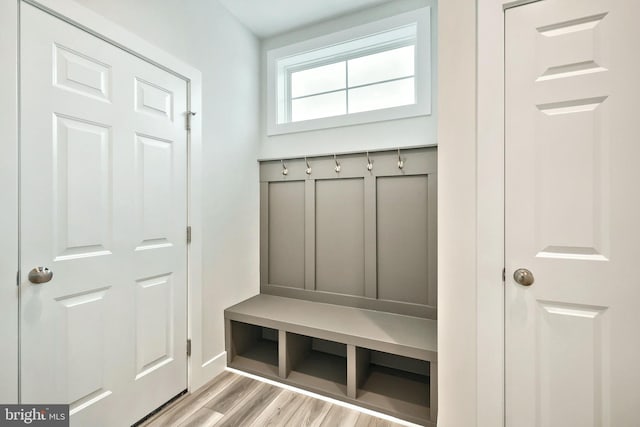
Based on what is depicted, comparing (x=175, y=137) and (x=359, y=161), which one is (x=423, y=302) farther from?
(x=175, y=137)

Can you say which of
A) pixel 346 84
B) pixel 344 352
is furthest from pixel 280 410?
pixel 346 84

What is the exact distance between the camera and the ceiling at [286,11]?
215cm

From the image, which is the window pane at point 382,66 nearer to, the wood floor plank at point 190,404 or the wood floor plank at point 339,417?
the wood floor plank at point 339,417

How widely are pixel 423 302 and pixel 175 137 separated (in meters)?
1.97

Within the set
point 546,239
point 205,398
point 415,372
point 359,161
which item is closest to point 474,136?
point 546,239

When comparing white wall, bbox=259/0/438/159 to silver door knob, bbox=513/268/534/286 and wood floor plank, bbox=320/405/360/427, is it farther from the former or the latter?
wood floor plank, bbox=320/405/360/427

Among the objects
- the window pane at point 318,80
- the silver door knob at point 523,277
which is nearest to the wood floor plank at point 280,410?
the silver door knob at point 523,277

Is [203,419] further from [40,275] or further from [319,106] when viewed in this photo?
[319,106]

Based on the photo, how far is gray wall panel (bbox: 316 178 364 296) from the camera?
2254 mm

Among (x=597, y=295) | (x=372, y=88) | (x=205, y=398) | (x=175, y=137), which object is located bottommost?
(x=205, y=398)

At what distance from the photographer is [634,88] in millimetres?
1099

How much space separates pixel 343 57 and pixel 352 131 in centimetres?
67

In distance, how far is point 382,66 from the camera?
90.1 inches

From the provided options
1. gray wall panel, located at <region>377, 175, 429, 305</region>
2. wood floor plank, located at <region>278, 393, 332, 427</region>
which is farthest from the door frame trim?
gray wall panel, located at <region>377, 175, 429, 305</region>
